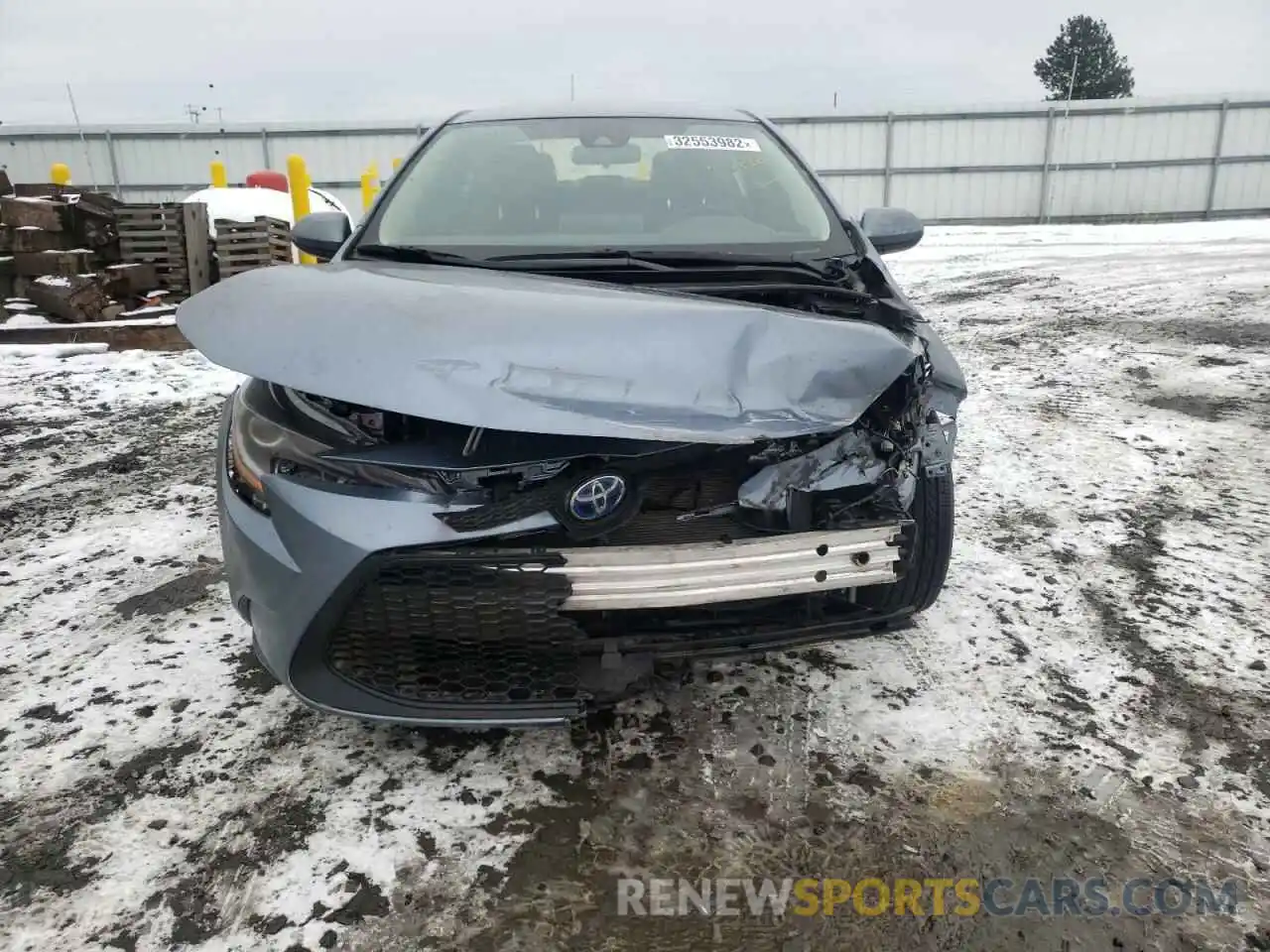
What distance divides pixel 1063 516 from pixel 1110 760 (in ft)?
4.83

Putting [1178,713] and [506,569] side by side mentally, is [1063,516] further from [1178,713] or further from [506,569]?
[506,569]

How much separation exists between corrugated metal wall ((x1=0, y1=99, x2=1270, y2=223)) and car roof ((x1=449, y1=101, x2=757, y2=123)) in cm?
1430

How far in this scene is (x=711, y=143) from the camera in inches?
117

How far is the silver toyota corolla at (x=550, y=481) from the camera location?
1599 millimetres

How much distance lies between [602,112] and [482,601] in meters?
2.18

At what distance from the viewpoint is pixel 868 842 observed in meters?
1.67

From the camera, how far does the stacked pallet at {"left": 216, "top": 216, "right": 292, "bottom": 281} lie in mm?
7051

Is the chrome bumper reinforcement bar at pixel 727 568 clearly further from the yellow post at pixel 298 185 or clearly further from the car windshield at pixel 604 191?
the yellow post at pixel 298 185

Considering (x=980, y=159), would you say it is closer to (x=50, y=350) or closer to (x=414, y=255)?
(x=50, y=350)

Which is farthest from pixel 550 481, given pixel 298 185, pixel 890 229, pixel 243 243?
pixel 298 185

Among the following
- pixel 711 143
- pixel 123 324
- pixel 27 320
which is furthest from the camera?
pixel 27 320

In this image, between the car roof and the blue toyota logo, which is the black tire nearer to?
the blue toyota logo

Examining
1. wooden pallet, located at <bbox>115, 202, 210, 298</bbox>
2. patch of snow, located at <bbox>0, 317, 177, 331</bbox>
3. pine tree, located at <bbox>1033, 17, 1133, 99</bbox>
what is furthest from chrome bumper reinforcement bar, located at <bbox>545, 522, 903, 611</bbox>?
pine tree, located at <bbox>1033, 17, 1133, 99</bbox>

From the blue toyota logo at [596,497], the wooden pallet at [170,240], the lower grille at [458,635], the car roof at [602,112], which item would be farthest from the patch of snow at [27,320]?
the blue toyota logo at [596,497]
